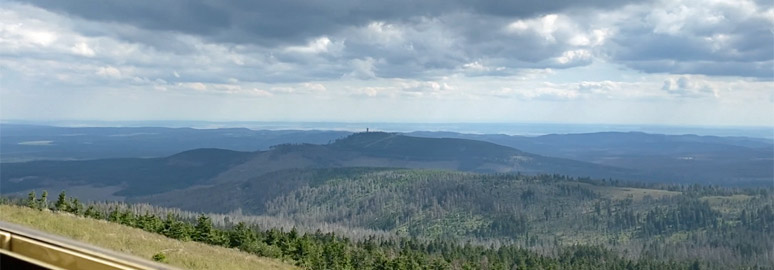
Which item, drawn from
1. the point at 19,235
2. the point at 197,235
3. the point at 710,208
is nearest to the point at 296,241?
the point at 197,235

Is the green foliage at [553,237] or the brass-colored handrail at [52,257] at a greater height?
the brass-colored handrail at [52,257]

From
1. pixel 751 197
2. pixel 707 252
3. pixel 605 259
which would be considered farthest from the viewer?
pixel 751 197

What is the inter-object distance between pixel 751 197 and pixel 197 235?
21467cm

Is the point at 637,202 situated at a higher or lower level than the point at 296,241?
lower

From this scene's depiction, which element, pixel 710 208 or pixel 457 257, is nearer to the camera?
pixel 457 257

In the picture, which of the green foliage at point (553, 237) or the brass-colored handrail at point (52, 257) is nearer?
the brass-colored handrail at point (52, 257)

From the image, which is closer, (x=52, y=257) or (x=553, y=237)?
(x=52, y=257)

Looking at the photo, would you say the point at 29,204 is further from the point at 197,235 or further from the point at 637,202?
the point at 637,202

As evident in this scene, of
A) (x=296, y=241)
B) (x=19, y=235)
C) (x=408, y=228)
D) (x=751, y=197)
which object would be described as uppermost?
(x=19, y=235)

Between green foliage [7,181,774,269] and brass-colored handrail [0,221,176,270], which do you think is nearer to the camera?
brass-colored handrail [0,221,176,270]

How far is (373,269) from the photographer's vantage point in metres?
47.7

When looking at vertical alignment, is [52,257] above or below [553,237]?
above

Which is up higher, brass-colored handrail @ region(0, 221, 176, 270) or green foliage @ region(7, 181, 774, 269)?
brass-colored handrail @ region(0, 221, 176, 270)

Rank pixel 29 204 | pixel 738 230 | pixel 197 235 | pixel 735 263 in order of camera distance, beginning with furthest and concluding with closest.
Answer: pixel 738 230, pixel 735 263, pixel 197 235, pixel 29 204
